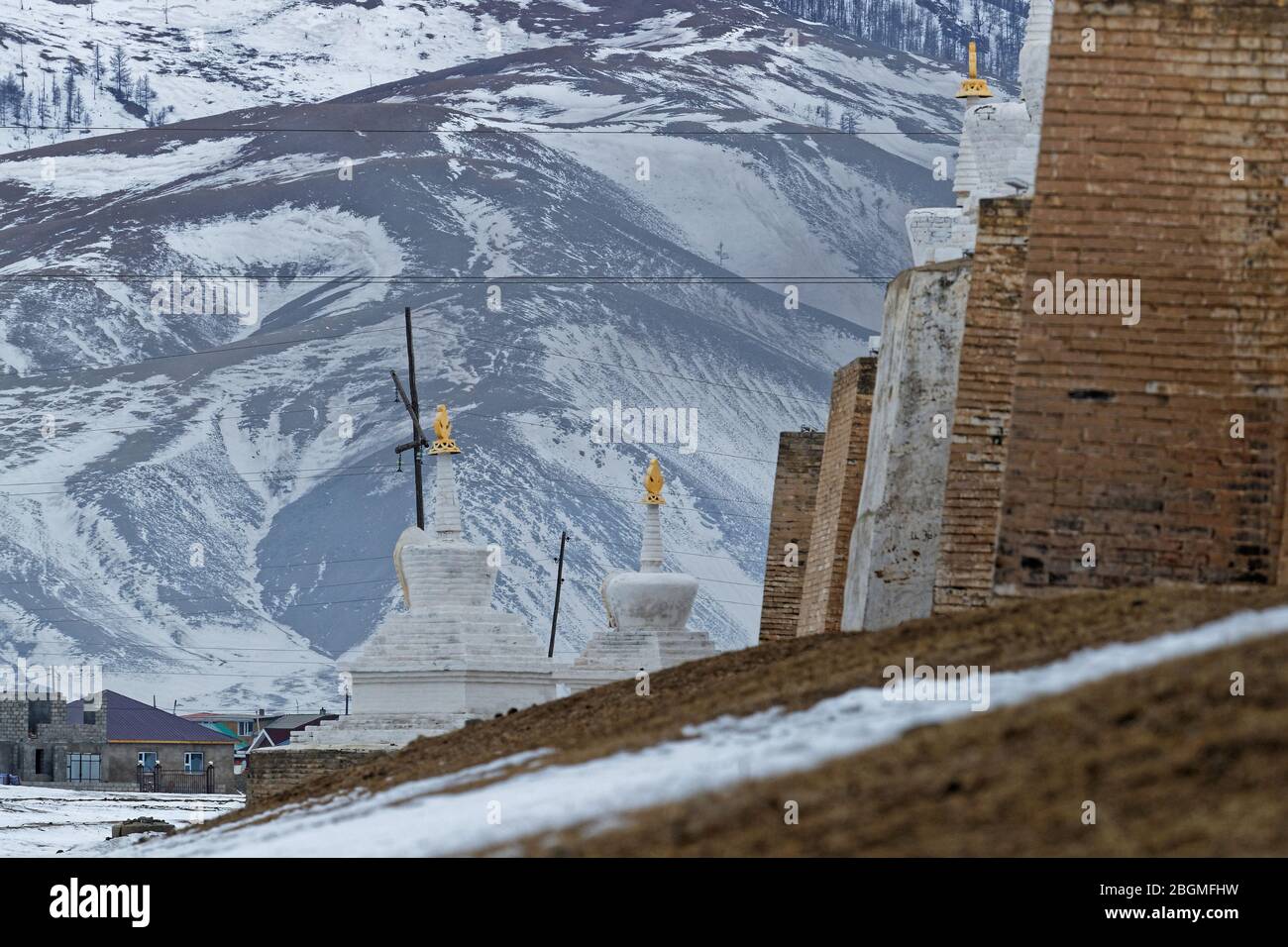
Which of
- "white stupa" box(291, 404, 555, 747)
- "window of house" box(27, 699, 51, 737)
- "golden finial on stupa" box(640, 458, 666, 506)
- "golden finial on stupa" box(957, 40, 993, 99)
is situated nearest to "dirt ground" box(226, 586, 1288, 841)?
"golden finial on stupa" box(957, 40, 993, 99)

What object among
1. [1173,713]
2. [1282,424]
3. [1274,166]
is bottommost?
[1173,713]

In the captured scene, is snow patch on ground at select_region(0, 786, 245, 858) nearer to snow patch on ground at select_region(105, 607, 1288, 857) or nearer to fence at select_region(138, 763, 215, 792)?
fence at select_region(138, 763, 215, 792)

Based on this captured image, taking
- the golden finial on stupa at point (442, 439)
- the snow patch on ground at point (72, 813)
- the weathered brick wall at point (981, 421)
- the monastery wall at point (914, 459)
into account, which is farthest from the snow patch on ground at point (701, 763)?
the golden finial on stupa at point (442, 439)

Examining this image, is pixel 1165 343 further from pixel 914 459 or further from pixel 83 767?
pixel 83 767

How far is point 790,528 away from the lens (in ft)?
88.6

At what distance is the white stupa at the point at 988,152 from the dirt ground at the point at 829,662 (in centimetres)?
497

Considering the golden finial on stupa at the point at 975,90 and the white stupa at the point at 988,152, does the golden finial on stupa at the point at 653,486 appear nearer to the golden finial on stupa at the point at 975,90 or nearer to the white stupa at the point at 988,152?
the golden finial on stupa at the point at 975,90

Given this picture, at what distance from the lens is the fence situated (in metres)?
82.3

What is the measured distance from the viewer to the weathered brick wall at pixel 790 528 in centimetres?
2681

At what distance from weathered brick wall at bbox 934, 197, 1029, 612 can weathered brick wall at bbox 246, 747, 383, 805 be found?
15700mm
